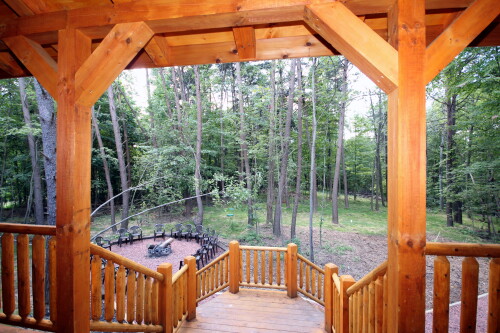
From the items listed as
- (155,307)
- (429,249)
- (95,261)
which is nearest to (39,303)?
(95,261)

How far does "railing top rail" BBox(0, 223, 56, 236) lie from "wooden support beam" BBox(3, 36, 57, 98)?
1.05 meters

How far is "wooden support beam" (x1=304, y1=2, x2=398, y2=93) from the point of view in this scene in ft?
4.16

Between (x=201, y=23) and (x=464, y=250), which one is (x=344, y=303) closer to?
(x=464, y=250)

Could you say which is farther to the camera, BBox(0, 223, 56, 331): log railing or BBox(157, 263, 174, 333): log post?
BBox(157, 263, 174, 333): log post

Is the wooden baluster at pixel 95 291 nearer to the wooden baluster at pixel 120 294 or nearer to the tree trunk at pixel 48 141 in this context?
the wooden baluster at pixel 120 294

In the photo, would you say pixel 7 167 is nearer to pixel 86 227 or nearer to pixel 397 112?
pixel 86 227

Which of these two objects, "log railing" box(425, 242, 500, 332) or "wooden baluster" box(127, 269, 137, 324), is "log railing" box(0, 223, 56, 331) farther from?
"log railing" box(425, 242, 500, 332)

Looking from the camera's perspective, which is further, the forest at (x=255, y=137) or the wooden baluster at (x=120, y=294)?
the forest at (x=255, y=137)

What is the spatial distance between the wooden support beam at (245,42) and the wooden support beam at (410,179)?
3.54 ft

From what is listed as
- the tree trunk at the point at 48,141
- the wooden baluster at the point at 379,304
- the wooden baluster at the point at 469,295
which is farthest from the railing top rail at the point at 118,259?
the tree trunk at the point at 48,141

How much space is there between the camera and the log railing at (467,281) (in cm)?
144

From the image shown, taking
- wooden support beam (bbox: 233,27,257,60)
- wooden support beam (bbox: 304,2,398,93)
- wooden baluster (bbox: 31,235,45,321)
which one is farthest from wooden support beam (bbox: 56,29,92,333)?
wooden support beam (bbox: 304,2,398,93)

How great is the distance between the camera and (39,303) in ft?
6.07

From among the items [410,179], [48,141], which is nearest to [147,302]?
[410,179]
